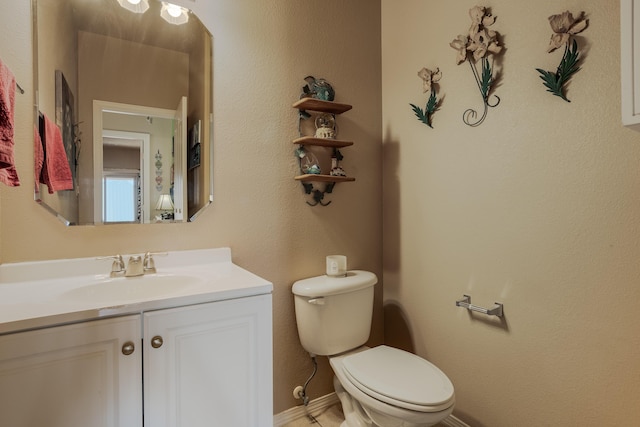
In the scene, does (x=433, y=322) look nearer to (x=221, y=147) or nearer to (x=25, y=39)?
(x=221, y=147)

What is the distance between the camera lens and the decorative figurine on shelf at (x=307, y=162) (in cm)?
160

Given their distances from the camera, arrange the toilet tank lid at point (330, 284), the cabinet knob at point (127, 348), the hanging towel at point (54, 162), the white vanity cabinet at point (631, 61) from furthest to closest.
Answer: the toilet tank lid at point (330, 284), the hanging towel at point (54, 162), the cabinet knob at point (127, 348), the white vanity cabinet at point (631, 61)

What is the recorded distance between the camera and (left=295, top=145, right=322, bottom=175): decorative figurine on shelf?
1.60 m

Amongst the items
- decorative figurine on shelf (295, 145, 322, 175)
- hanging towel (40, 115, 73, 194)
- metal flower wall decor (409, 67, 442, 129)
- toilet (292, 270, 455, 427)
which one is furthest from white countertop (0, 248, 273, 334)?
metal flower wall decor (409, 67, 442, 129)

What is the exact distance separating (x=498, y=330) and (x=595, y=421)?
1.26 feet

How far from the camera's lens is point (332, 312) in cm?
149

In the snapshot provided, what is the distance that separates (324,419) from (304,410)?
0.11m

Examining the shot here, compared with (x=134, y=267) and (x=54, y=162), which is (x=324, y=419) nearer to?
(x=134, y=267)

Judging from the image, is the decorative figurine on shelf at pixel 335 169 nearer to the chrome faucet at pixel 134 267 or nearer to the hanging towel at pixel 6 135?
the chrome faucet at pixel 134 267

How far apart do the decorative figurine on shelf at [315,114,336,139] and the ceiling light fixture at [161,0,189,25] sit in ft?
2.40

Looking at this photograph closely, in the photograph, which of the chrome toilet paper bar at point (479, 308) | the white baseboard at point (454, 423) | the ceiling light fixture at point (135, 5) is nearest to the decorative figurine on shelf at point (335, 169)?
the chrome toilet paper bar at point (479, 308)

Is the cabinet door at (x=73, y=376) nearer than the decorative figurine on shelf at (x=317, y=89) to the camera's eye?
Yes

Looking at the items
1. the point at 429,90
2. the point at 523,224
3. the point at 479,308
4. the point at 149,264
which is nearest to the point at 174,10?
the point at 149,264

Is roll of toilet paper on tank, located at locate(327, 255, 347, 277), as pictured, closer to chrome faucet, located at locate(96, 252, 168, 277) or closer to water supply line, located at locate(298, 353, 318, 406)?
water supply line, located at locate(298, 353, 318, 406)
